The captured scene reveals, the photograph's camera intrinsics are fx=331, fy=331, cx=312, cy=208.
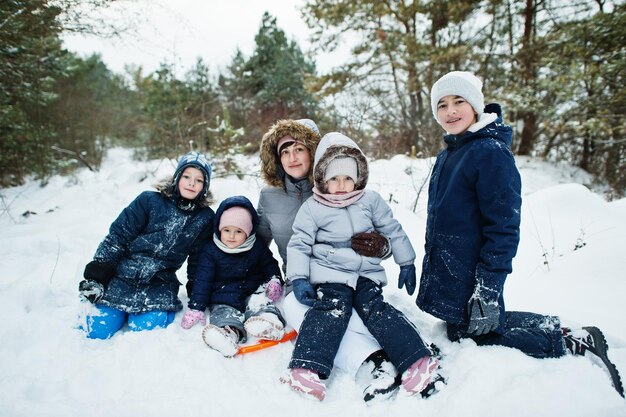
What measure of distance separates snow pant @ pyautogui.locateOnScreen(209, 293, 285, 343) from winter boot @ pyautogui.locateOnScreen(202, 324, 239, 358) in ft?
0.46

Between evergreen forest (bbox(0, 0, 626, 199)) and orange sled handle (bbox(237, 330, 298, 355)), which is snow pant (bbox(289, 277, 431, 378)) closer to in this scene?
orange sled handle (bbox(237, 330, 298, 355))

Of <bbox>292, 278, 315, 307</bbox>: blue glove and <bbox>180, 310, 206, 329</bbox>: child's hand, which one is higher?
<bbox>292, 278, 315, 307</bbox>: blue glove

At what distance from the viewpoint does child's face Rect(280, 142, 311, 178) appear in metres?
2.61

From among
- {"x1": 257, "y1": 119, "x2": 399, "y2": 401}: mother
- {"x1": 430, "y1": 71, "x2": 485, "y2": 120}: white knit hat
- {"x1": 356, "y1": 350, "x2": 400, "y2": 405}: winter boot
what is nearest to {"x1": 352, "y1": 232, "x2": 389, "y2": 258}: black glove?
{"x1": 257, "y1": 119, "x2": 399, "y2": 401}: mother

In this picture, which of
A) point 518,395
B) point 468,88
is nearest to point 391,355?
point 518,395

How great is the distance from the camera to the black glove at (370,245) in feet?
7.09

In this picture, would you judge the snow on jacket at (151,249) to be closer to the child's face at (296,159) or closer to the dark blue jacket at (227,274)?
the dark blue jacket at (227,274)

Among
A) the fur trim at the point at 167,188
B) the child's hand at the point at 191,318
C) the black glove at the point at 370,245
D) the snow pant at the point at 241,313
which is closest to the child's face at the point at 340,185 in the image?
the black glove at the point at 370,245

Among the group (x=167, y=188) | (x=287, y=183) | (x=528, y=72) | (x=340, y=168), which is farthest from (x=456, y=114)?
(x=528, y=72)

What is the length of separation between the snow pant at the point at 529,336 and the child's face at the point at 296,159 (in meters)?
1.54

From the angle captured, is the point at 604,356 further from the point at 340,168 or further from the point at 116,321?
the point at 116,321

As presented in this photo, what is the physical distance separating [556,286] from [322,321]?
196 cm

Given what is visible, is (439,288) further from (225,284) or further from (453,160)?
(225,284)

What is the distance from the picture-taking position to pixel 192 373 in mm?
1920
